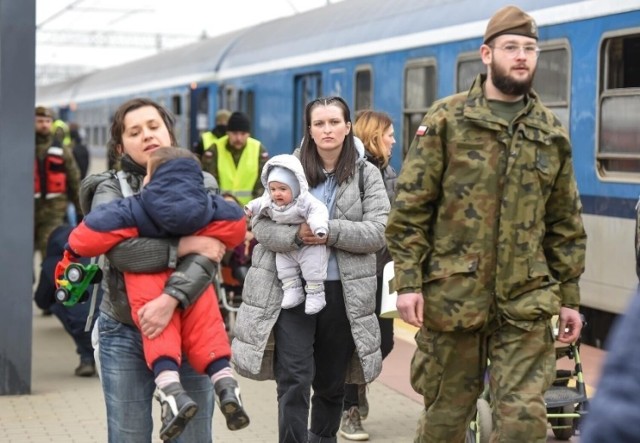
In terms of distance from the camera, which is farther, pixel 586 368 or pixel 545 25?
pixel 545 25

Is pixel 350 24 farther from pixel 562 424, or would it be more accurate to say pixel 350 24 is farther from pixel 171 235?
pixel 171 235

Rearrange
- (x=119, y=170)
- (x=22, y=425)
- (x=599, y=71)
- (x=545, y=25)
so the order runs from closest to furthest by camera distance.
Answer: (x=119, y=170) → (x=22, y=425) → (x=599, y=71) → (x=545, y=25)

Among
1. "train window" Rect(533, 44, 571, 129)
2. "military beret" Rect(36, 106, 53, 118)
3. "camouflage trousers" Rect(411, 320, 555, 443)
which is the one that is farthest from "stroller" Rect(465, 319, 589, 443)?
"military beret" Rect(36, 106, 53, 118)

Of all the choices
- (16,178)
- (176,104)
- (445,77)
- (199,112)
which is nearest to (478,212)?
(16,178)

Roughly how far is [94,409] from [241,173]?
3.45 m

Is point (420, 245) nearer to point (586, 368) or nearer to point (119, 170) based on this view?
point (119, 170)

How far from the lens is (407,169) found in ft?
15.7

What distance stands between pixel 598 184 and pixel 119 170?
6.23 metres

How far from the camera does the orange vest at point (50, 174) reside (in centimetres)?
1178

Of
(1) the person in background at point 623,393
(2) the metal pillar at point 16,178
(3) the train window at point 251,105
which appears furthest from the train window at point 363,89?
(1) the person in background at point 623,393

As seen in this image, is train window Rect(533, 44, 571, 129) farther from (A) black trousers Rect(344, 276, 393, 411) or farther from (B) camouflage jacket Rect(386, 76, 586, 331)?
(B) camouflage jacket Rect(386, 76, 586, 331)

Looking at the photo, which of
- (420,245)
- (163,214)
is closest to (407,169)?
(420,245)

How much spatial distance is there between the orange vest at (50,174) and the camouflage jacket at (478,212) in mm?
7455

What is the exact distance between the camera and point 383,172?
7141 mm
